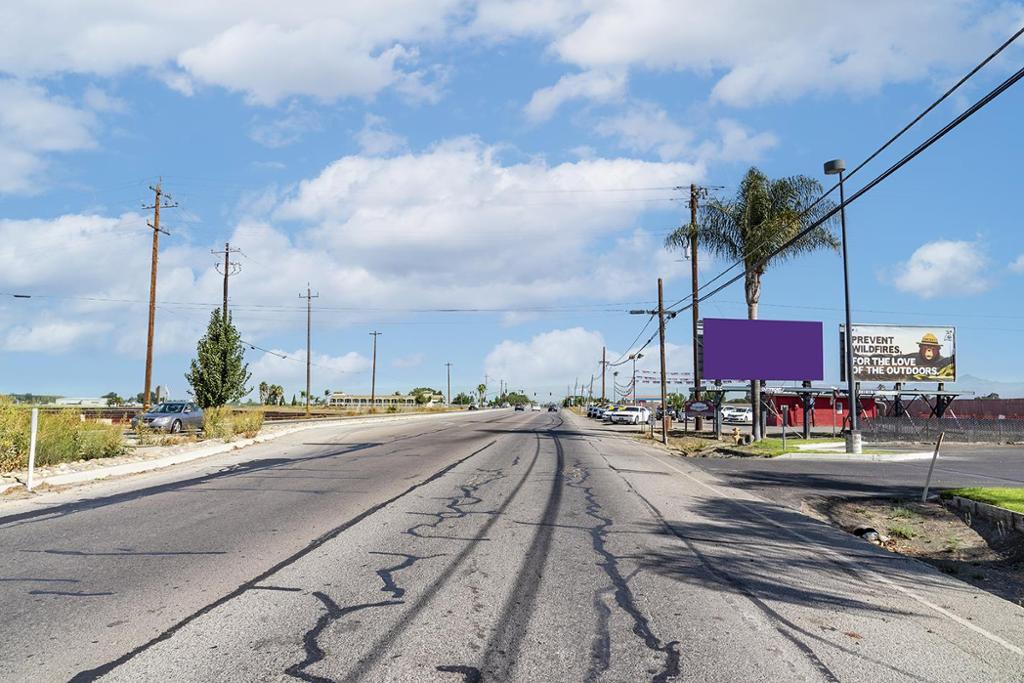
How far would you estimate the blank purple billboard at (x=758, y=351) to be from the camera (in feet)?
121

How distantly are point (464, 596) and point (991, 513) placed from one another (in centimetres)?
971

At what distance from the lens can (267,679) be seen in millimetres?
4664

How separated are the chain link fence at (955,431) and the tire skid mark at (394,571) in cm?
3378

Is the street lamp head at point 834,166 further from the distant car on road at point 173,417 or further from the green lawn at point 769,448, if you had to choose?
the distant car on road at point 173,417

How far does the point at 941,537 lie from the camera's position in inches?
471

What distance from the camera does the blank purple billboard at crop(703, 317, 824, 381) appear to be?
36969 mm

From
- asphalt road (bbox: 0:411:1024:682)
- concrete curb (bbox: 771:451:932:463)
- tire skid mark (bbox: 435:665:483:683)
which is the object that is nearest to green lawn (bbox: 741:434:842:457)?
concrete curb (bbox: 771:451:932:463)

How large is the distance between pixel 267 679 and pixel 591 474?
14.3m

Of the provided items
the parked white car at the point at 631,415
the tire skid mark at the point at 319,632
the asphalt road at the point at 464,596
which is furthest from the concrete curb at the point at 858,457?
the parked white car at the point at 631,415

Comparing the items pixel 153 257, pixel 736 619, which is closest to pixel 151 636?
pixel 736 619

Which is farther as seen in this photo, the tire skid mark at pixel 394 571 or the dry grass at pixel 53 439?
the dry grass at pixel 53 439

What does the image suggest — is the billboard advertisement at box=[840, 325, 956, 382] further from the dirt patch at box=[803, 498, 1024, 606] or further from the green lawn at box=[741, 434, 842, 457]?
the dirt patch at box=[803, 498, 1024, 606]

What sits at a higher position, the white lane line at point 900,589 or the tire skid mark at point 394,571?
the tire skid mark at point 394,571

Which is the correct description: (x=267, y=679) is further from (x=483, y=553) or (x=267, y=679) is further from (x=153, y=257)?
(x=153, y=257)
